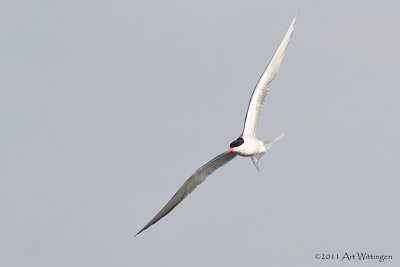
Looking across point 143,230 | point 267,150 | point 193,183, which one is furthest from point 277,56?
point 143,230

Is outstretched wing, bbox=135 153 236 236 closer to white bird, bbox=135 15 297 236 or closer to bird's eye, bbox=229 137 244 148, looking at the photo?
white bird, bbox=135 15 297 236

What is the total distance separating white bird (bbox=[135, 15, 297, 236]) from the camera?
18281mm

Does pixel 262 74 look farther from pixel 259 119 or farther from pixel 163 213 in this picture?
pixel 163 213


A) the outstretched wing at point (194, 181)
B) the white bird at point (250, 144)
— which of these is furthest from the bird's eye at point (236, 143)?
the outstretched wing at point (194, 181)

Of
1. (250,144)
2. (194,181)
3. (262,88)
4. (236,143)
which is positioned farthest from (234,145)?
(262,88)

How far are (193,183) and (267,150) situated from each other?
6.06ft

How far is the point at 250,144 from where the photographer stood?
60.0 feet

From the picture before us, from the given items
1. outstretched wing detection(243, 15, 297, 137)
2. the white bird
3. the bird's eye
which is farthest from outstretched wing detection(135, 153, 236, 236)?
outstretched wing detection(243, 15, 297, 137)

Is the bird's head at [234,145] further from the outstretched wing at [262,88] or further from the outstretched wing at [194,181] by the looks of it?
the outstretched wing at [262,88]

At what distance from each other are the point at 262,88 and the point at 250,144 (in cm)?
199

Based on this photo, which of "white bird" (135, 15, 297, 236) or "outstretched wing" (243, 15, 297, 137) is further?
"outstretched wing" (243, 15, 297, 137)

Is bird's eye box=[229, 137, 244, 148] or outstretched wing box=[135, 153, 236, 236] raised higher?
bird's eye box=[229, 137, 244, 148]

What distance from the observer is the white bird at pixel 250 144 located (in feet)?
60.0

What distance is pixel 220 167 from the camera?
19109 millimetres
